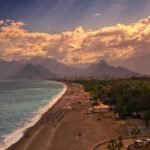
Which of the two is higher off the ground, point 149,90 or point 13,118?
point 149,90

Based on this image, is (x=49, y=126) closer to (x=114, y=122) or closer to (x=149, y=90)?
(x=114, y=122)

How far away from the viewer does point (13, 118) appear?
10988cm

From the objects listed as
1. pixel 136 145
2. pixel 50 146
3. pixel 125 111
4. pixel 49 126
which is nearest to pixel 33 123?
pixel 49 126

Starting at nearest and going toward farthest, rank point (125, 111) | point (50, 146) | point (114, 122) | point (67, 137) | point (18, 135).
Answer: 1. point (50, 146)
2. point (67, 137)
3. point (18, 135)
4. point (114, 122)
5. point (125, 111)

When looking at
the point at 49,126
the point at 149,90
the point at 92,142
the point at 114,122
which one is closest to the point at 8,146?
the point at 92,142

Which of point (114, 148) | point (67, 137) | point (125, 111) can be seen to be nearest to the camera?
point (114, 148)

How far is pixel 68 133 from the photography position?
78.2 metres

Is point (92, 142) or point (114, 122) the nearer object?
point (92, 142)

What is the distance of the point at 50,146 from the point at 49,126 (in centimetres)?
2407

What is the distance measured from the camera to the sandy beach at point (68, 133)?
66.4 meters

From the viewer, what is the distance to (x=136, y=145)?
53.5 m

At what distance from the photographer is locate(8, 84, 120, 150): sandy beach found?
66.4m

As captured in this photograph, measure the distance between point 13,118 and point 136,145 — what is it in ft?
205

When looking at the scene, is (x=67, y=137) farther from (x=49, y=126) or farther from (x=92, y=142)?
(x=49, y=126)
